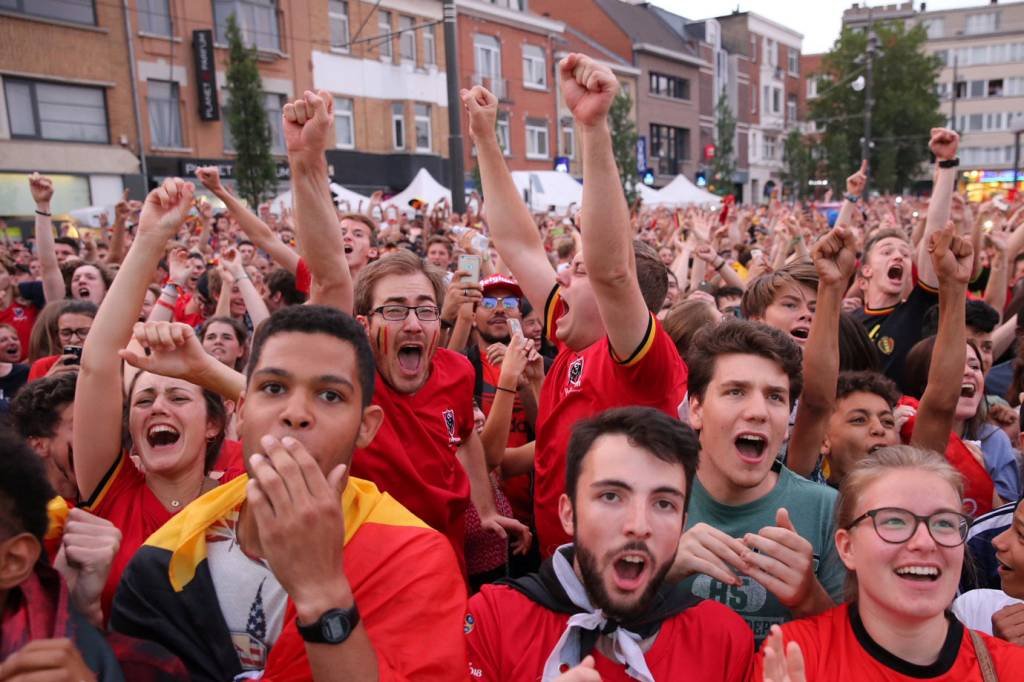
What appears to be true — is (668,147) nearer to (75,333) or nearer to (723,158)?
(723,158)

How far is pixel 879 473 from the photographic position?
6.77 ft

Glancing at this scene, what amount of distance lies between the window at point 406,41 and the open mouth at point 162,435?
26776 mm

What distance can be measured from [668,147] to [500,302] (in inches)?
1590

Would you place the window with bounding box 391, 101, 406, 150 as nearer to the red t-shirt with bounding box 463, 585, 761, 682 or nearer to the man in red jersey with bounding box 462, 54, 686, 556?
the man in red jersey with bounding box 462, 54, 686, 556

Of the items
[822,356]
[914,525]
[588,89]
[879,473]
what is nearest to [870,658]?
[914,525]

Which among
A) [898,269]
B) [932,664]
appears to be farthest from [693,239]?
[932,664]

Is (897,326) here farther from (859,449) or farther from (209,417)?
(209,417)

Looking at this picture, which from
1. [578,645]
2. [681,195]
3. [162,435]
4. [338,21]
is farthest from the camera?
[338,21]

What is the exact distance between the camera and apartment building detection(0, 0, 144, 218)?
59.0 ft

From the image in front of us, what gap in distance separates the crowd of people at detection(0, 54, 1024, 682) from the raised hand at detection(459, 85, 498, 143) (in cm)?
4

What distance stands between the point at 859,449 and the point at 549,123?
31.8m

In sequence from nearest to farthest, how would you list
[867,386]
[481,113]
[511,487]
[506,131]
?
[867,386] → [481,113] → [511,487] → [506,131]

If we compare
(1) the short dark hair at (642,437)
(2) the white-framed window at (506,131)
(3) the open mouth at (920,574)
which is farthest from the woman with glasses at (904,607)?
(2) the white-framed window at (506,131)

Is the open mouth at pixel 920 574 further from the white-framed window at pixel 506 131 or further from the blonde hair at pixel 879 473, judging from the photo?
the white-framed window at pixel 506 131
